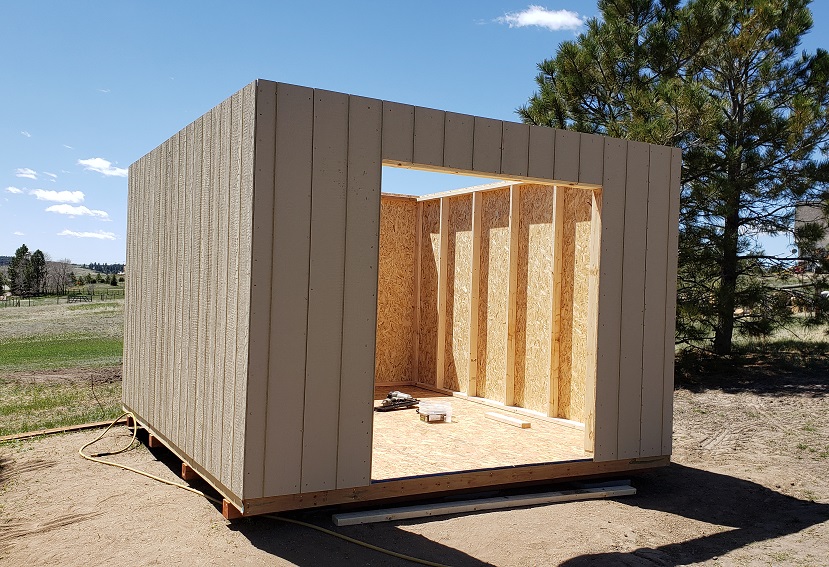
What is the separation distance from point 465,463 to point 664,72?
10013 mm

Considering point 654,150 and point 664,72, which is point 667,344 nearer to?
point 654,150

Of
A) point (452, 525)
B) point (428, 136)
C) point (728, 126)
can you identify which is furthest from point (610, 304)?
point (728, 126)

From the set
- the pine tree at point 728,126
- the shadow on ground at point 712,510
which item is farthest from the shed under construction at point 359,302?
the pine tree at point 728,126

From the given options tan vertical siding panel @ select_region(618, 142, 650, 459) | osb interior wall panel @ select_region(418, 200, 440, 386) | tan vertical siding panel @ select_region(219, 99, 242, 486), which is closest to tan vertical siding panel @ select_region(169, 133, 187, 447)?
tan vertical siding panel @ select_region(219, 99, 242, 486)

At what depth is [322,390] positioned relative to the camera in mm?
4484

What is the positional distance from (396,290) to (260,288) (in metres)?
5.54

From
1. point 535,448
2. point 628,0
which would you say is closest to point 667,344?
point 535,448

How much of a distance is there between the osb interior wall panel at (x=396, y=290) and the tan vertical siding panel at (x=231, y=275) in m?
5.06

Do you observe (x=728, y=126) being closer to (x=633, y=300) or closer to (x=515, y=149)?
(x=633, y=300)

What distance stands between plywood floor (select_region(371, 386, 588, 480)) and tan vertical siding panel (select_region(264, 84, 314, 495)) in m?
0.78

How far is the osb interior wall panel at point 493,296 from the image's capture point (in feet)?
27.1

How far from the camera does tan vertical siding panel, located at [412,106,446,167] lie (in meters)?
4.78

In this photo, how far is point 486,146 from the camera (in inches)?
200

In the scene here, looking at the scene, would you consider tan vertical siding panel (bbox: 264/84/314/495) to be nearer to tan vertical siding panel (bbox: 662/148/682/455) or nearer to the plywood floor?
the plywood floor
